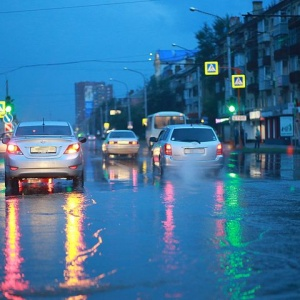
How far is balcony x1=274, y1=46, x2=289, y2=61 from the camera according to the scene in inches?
2426

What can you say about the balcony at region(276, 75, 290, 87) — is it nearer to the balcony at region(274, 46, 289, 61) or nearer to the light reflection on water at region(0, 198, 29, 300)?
the balcony at region(274, 46, 289, 61)

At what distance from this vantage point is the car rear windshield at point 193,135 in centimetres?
1934

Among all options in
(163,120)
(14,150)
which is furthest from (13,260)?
(163,120)

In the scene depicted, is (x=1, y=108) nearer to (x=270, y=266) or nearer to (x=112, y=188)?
(x=112, y=188)

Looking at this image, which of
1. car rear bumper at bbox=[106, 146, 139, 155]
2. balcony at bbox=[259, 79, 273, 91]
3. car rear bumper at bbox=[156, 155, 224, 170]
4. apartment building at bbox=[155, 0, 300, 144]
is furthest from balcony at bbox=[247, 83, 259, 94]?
car rear bumper at bbox=[156, 155, 224, 170]

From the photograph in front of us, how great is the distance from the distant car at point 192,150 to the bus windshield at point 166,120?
3082 centimetres

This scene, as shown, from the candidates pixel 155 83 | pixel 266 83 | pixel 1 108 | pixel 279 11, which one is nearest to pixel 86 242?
pixel 1 108

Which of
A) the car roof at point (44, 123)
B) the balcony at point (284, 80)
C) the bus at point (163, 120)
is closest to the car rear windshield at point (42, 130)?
the car roof at point (44, 123)

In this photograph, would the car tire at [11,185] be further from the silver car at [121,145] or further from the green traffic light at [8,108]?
the green traffic light at [8,108]

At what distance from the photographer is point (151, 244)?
→ 843 centimetres

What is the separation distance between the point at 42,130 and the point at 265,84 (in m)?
53.5

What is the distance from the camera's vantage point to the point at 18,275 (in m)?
6.86

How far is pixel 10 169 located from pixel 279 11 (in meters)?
50.8

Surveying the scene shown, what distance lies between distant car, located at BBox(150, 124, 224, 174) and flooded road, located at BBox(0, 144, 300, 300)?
4078 millimetres
